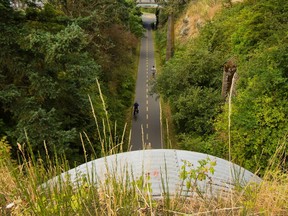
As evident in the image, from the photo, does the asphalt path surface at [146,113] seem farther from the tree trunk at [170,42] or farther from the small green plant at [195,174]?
the small green plant at [195,174]

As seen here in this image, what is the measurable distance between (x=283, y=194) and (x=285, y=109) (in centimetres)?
918

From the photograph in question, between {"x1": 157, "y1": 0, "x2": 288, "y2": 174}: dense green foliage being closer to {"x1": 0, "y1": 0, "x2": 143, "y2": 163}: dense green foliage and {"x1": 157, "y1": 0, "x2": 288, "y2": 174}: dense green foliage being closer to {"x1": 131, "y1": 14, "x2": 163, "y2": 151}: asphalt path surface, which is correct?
{"x1": 131, "y1": 14, "x2": 163, "y2": 151}: asphalt path surface

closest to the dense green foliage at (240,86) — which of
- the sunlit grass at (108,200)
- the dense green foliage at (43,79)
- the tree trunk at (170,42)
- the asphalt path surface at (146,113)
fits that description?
the asphalt path surface at (146,113)

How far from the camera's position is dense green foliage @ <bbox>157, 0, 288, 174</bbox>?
38.4 ft

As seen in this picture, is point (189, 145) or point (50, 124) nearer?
point (50, 124)

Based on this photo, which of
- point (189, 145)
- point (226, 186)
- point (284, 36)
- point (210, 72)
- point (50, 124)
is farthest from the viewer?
point (210, 72)

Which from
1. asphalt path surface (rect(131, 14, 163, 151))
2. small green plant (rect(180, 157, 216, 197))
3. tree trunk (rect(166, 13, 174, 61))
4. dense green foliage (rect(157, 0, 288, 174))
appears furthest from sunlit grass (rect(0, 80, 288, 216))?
tree trunk (rect(166, 13, 174, 61))

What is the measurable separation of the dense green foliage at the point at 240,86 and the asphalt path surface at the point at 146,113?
6.27ft

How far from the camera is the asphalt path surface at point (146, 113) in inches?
788

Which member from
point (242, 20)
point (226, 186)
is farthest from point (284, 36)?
point (226, 186)

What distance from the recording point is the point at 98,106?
1656cm

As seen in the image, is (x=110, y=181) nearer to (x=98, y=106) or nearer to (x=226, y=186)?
(x=226, y=186)

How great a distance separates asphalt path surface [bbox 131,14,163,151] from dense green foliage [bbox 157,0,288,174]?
1912mm

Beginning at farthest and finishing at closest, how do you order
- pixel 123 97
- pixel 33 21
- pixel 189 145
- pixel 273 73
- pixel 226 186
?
pixel 123 97 < pixel 189 145 < pixel 33 21 < pixel 273 73 < pixel 226 186
